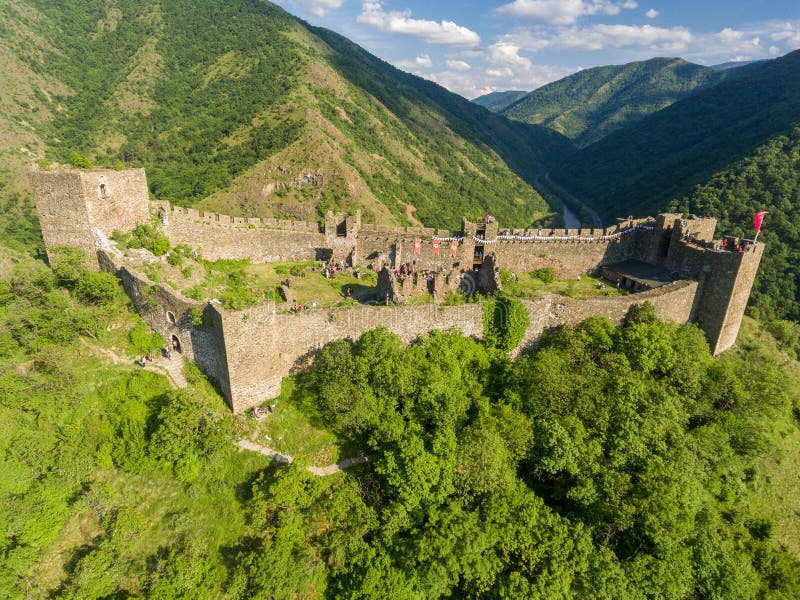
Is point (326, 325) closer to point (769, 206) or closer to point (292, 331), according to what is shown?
point (292, 331)

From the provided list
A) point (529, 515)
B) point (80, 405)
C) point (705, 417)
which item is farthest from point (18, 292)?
point (705, 417)

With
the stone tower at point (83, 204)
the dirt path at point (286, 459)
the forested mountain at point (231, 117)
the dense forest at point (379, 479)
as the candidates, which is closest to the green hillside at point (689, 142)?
the forested mountain at point (231, 117)

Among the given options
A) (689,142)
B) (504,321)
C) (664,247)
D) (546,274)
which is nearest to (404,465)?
(504,321)

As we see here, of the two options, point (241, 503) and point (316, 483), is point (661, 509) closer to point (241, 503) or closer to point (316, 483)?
point (316, 483)

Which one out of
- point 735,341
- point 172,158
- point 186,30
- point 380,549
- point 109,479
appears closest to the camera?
point 380,549

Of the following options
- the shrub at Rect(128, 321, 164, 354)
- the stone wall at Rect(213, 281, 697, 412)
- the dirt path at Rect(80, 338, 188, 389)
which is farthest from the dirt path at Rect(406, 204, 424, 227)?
the dirt path at Rect(80, 338, 188, 389)

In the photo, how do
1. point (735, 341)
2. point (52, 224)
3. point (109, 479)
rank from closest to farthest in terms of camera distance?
point (109, 479) < point (52, 224) < point (735, 341)
